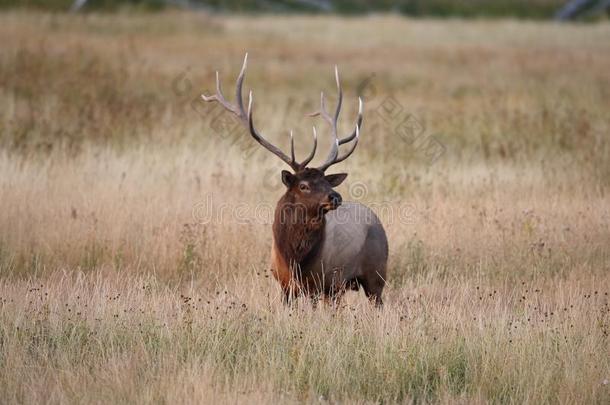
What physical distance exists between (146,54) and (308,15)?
16.1 m

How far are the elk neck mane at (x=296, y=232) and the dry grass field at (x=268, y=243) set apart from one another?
14.5 inches

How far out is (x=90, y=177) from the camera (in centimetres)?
1147

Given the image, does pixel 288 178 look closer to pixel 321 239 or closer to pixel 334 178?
pixel 334 178

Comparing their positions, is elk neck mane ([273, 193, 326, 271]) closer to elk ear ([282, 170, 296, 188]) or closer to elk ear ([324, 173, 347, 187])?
elk ear ([282, 170, 296, 188])

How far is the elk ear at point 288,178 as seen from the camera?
7414 mm

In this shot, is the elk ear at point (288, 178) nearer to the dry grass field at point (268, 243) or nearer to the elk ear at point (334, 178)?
the elk ear at point (334, 178)

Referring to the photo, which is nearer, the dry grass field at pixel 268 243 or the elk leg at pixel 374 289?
the dry grass field at pixel 268 243

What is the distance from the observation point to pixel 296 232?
7.52 meters

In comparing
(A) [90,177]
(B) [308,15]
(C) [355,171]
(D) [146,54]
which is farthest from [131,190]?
(B) [308,15]

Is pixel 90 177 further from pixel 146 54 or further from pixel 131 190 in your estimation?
pixel 146 54

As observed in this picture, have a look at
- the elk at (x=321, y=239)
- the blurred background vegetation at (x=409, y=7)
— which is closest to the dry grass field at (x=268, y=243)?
the elk at (x=321, y=239)

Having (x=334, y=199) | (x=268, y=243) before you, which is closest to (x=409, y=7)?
(x=268, y=243)

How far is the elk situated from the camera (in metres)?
7.42

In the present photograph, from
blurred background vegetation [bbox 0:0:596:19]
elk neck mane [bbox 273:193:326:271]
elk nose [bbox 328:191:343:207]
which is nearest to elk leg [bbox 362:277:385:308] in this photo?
elk neck mane [bbox 273:193:326:271]
